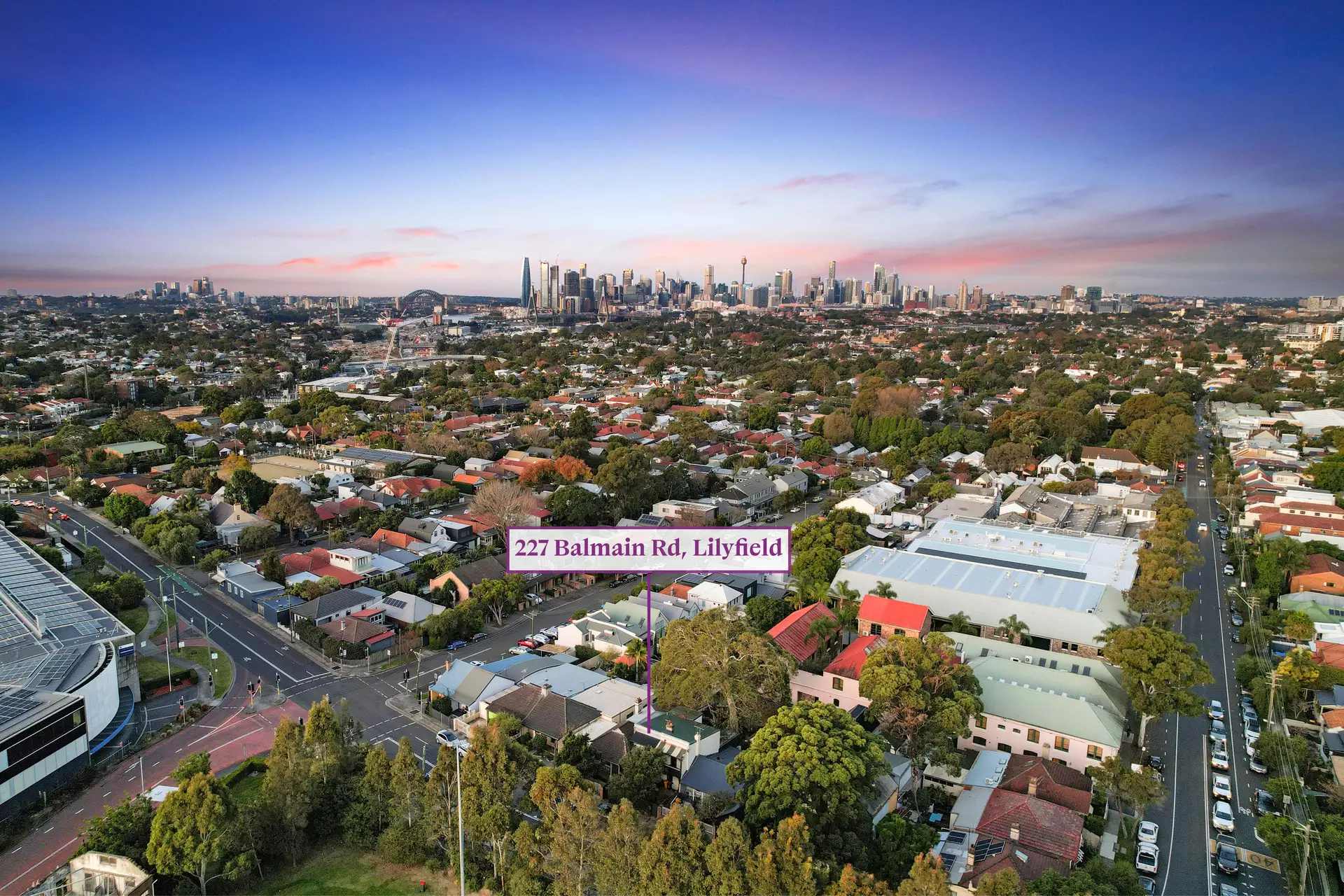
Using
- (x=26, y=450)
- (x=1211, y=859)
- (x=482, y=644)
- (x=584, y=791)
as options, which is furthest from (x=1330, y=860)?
(x=26, y=450)

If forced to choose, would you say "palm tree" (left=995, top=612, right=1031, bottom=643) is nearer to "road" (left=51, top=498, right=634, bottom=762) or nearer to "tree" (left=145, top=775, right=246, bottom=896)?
"road" (left=51, top=498, right=634, bottom=762)

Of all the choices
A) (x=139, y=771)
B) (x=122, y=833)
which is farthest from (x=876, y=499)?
(x=122, y=833)

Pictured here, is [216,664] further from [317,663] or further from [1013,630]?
[1013,630]

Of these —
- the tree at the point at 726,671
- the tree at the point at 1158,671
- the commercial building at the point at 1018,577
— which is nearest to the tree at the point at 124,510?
the tree at the point at 726,671

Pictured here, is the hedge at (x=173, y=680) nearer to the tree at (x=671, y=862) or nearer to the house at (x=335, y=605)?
the house at (x=335, y=605)

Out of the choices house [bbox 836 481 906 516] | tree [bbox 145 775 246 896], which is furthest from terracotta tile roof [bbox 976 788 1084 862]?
house [bbox 836 481 906 516]

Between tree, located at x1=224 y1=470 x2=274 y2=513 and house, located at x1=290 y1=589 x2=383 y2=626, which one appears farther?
tree, located at x1=224 y1=470 x2=274 y2=513
